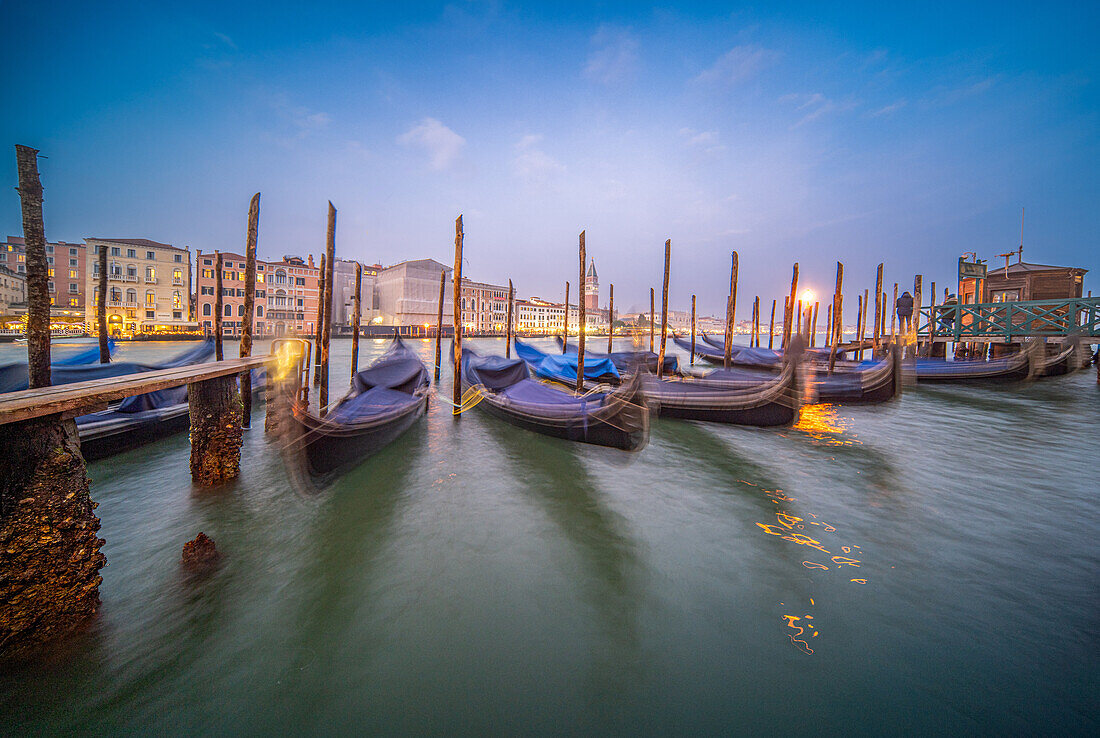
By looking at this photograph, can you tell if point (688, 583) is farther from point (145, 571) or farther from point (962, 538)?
point (145, 571)

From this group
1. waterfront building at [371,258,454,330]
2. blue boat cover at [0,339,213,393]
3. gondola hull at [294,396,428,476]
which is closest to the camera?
gondola hull at [294,396,428,476]

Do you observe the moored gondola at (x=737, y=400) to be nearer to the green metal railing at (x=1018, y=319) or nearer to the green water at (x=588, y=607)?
the green water at (x=588, y=607)

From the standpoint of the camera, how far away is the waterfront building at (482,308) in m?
48.2

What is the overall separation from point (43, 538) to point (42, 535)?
Result: 0.02 m

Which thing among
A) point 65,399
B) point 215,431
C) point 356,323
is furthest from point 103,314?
point 65,399

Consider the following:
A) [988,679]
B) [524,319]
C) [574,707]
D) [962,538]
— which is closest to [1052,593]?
[962,538]

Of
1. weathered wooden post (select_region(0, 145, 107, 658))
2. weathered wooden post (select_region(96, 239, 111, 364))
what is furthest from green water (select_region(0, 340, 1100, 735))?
weathered wooden post (select_region(96, 239, 111, 364))

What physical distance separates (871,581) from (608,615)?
79.0 inches

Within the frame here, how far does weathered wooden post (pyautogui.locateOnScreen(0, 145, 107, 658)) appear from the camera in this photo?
1.98m

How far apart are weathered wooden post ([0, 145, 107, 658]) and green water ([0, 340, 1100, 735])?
18 centimetres

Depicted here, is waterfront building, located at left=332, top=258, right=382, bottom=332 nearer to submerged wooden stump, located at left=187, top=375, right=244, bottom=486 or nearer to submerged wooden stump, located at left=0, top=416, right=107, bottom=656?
submerged wooden stump, located at left=187, top=375, right=244, bottom=486

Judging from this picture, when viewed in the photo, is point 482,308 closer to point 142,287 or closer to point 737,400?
point 142,287

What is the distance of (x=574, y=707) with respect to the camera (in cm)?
196

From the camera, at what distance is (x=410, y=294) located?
41250mm
